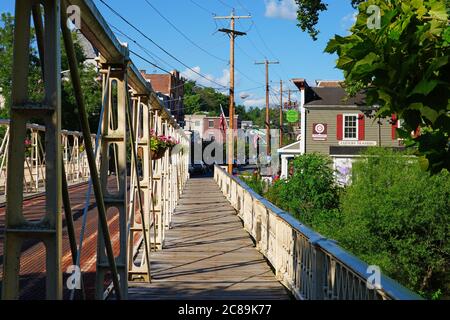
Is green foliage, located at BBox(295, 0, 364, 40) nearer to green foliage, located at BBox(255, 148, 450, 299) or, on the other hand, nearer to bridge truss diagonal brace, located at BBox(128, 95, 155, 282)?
green foliage, located at BBox(255, 148, 450, 299)

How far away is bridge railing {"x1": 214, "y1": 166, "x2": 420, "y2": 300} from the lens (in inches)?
167

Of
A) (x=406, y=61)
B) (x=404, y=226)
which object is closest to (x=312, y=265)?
(x=406, y=61)

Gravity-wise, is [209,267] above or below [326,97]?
below

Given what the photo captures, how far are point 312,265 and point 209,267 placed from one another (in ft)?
13.7

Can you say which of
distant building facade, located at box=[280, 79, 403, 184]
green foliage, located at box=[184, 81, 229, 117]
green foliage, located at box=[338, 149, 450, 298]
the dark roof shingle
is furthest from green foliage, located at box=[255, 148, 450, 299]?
green foliage, located at box=[184, 81, 229, 117]

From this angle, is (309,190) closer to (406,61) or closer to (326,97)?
(326,97)

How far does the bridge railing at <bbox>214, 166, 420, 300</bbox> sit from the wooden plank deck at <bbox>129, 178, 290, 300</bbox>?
0.96 ft

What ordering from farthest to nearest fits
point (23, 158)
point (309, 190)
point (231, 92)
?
1. point (231, 92)
2. point (309, 190)
3. point (23, 158)

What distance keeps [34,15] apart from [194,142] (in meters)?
69.5

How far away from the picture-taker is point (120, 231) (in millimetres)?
6809

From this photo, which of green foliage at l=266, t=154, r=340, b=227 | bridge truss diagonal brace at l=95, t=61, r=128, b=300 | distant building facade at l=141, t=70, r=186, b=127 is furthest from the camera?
distant building facade at l=141, t=70, r=186, b=127

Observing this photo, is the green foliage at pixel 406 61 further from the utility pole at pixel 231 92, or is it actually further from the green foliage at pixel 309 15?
the utility pole at pixel 231 92

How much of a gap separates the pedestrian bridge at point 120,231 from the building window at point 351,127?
24.6m

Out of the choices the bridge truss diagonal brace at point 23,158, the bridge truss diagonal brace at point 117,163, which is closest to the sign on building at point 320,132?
the bridge truss diagonal brace at point 117,163
